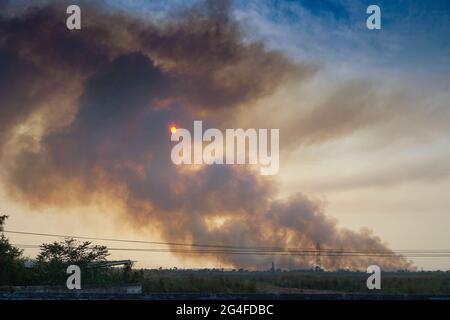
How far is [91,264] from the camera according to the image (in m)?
89.9
